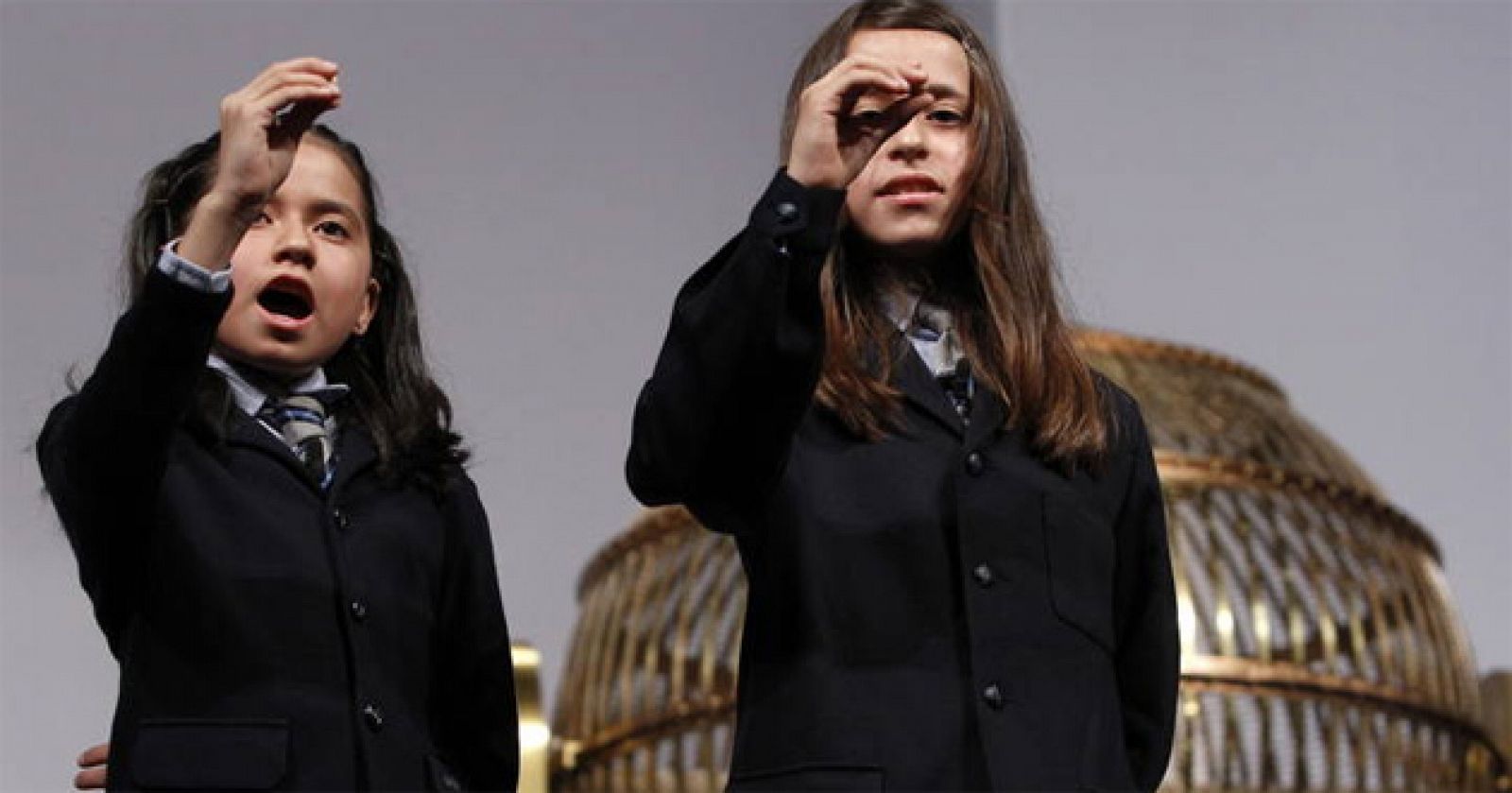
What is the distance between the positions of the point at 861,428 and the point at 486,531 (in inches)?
8.7

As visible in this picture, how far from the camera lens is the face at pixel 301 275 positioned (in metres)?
1.30

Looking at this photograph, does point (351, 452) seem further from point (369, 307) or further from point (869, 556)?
point (869, 556)

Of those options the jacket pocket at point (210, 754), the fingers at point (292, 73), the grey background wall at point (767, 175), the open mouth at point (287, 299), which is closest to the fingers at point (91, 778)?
the jacket pocket at point (210, 754)

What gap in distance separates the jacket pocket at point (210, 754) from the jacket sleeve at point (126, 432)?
73mm

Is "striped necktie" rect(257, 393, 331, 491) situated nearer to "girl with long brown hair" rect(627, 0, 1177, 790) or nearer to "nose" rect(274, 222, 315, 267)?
"nose" rect(274, 222, 315, 267)

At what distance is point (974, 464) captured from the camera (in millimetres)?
1234

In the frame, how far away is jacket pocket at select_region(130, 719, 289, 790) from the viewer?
1168 millimetres

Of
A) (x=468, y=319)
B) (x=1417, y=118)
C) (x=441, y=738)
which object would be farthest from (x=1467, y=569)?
(x=441, y=738)

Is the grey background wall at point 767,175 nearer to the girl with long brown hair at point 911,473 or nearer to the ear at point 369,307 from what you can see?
the ear at point 369,307

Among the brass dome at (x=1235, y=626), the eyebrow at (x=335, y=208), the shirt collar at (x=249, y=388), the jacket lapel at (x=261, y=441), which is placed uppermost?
the eyebrow at (x=335, y=208)

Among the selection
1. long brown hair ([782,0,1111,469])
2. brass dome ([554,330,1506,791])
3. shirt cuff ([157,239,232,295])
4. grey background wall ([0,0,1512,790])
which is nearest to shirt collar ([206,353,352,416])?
shirt cuff ([157,239,232,295])

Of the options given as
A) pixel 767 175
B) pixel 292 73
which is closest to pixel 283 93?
pixel 292 73

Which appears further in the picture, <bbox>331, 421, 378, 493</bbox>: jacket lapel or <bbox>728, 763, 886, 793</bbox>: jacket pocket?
<bbox>331, 421, 378, 493</bbox>: jacket lapel

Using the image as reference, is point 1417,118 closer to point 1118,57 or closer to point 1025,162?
point 1118,57
